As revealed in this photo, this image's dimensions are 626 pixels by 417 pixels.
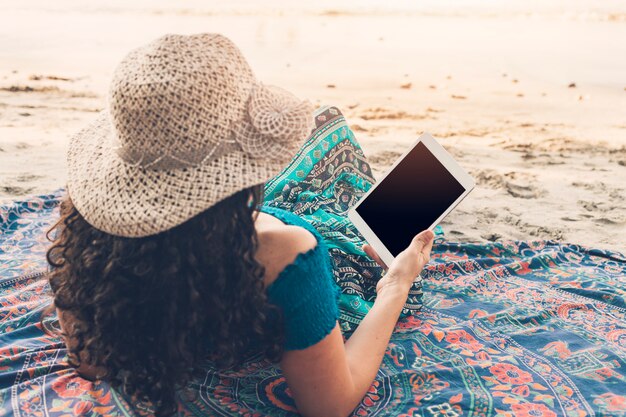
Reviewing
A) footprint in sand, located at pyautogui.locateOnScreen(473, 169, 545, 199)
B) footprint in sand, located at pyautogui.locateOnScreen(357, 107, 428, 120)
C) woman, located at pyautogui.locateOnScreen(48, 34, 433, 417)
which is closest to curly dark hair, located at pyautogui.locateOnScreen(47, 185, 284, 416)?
woman, located at pyautogui.locateOnScreen(48, 34, 433, 417)

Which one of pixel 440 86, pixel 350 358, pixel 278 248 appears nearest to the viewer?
pixel 278 248

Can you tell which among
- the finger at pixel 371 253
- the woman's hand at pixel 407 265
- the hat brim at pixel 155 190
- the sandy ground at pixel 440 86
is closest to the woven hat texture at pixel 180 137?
the hat brim at pixel 155 190

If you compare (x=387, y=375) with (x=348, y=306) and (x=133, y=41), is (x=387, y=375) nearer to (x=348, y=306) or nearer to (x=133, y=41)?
(x=348, y=306)

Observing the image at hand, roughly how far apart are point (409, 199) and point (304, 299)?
856 millimetres

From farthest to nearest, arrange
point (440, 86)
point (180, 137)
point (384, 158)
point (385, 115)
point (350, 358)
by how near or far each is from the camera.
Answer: point (440, 86) < point (385, 115) < point (384, 158) < point (350, 358) < point (180, 137)

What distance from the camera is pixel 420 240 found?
81.4 inches

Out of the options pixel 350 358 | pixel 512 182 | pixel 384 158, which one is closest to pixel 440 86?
pixel 384 158

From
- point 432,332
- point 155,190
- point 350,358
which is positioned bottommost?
point 432,332

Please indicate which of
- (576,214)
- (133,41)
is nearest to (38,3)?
(133,41)

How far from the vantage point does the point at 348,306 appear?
2.14m

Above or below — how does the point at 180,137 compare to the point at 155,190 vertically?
above

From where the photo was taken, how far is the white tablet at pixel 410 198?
2.23 metres

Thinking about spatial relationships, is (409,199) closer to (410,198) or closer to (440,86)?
(410,198)

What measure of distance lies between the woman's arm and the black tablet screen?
17cm
